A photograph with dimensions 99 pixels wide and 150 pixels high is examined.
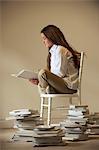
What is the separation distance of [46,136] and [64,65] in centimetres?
81

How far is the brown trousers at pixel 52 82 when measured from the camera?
2.62 m

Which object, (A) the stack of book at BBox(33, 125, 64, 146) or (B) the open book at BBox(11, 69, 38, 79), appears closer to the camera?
(A) the stack of book at BBox(33, 125, 64, 146)

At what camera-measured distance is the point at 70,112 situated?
269 cm

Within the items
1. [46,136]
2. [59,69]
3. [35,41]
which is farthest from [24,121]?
[35,41]

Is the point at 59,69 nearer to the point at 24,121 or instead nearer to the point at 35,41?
the point at 24,121

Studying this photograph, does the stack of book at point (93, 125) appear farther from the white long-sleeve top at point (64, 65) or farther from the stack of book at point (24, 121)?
the stack of book at point (24, 121)

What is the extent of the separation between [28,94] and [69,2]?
116 centimetres

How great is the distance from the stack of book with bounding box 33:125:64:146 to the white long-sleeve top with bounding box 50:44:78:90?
66 centimetres

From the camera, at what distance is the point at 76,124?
2.49 m

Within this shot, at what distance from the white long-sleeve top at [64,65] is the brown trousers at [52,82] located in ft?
0.17

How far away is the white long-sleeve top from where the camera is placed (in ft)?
9.29

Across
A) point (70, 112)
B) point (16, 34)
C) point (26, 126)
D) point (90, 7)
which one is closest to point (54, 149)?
point (26, 126)

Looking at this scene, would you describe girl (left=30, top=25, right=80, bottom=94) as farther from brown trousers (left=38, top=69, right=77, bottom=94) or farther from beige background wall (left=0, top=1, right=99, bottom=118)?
beige background wall (left=0, top=1, right=99, bottom=118)

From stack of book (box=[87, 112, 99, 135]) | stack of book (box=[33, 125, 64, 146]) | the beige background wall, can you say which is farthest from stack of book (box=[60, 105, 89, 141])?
the beige background wall
